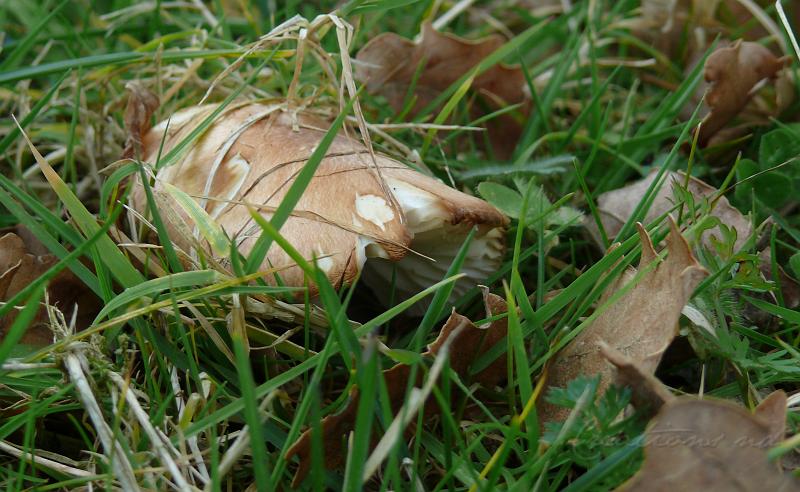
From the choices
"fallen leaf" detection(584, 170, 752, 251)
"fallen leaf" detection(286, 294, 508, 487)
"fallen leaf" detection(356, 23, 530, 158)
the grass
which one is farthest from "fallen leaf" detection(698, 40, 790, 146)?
"fallen leaf" detection(286, 294, 508, 487)

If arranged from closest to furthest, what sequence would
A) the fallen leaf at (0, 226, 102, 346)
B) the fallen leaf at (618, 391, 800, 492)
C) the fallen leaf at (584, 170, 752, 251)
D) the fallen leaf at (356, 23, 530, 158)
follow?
the fallen leaf at (618, 391, 800, 492) → the fallen leaf at (0, 226, 102, 346) → the fallen leaf at (584, 170, 752, 251) → the fallen leaf at (356, 23, 530, 158)

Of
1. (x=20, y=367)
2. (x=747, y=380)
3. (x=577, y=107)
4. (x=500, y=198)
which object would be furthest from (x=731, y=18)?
(x=20, y=367)

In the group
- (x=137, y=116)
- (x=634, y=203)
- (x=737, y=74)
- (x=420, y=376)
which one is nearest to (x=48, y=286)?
(x=137, y=116)

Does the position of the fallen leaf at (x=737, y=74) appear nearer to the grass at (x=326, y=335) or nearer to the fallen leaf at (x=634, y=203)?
the grass at (x=326, y=335)

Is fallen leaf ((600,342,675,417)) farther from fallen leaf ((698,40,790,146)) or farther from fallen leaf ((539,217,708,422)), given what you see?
fallen leaf ((698,40,790,146))

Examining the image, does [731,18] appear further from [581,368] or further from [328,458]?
[328,458]
